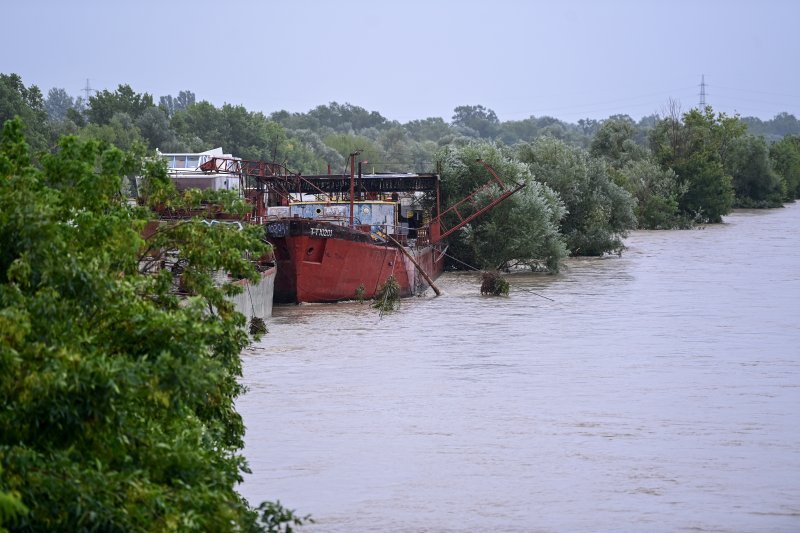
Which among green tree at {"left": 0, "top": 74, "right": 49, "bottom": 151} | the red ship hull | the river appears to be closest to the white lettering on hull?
the red ship hull

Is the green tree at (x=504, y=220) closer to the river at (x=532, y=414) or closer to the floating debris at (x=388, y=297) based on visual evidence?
the river at (x=532, y=414)

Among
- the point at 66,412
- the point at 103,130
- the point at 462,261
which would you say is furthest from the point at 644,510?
the point at 103,130

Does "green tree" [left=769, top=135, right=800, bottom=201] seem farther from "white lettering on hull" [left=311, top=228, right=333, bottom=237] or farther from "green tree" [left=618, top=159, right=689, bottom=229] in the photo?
"white lettering on hull" [left=311, top=228, right=333, bottom=237]

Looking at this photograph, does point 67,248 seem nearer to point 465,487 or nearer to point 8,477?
point 8,477

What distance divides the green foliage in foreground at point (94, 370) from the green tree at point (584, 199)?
4454 centimetres

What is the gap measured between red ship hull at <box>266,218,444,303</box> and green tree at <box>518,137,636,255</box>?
16.5 metres

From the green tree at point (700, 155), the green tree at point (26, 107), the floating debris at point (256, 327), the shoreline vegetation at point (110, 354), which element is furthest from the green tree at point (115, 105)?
the shoreline vegetation at point (110, 354)

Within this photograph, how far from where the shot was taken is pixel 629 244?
64.4 meters

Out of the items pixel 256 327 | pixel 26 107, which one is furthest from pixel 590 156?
pixel 256 327

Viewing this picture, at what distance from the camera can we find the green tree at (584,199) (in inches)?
2212

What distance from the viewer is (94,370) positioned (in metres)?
8.40

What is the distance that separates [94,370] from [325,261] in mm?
29989

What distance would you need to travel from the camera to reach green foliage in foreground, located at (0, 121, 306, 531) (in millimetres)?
8250

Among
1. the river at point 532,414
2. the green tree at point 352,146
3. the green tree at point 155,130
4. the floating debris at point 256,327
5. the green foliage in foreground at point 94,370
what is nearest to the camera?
the green foliage in foreground at point 94,370
